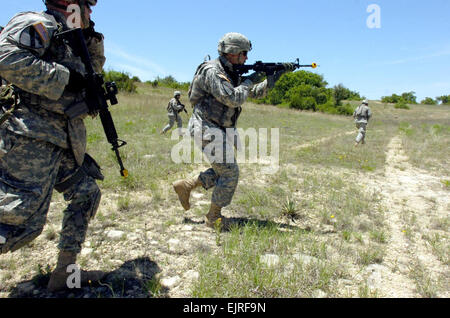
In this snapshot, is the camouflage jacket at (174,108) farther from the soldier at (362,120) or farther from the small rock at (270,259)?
the small rock at (270,259)

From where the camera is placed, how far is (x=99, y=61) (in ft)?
8.55

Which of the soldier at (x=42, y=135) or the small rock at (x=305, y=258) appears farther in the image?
the small rock at (x=305, y=258)

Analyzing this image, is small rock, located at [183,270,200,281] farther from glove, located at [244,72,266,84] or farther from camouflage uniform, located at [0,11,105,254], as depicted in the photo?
glove, located at [244,72,266,84]

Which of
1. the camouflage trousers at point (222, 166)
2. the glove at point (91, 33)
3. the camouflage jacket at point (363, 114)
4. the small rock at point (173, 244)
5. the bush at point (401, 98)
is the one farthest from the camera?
the bush at point (401, 98)

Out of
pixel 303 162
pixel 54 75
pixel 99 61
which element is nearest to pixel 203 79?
pixel 99 61

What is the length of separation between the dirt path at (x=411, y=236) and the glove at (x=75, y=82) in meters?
2.67

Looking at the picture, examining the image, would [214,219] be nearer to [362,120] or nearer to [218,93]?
[218,93]

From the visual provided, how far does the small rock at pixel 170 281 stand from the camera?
2297 millimetres

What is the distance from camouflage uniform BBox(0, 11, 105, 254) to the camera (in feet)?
5.92

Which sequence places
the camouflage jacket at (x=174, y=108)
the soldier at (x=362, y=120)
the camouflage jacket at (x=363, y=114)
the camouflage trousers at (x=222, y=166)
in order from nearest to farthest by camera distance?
1. the camouflage trousers at (x=222, y=166)
2. the camouflage jacket at (x=174, y=108)
3. the soldier at (x=362, y=120)
4. the camouflage jacket at (x=363, y=114)

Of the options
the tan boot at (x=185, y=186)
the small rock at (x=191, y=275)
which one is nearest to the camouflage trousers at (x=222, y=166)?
the tan boot at (x=185, y=186)

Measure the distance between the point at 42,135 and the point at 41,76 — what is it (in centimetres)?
38

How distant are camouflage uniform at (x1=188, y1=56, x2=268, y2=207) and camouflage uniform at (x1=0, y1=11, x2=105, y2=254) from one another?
141cm

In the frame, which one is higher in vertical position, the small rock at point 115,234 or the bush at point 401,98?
the bush at point 401,98
